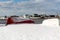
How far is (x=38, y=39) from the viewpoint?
2.33 m

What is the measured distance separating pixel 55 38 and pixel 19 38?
1.79ft

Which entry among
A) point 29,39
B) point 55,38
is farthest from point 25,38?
point 55,38

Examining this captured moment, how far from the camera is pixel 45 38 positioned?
7.84 feet

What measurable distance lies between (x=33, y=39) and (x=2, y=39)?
0.47 m

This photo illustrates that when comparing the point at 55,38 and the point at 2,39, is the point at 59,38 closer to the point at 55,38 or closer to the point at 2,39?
the point at 55,38

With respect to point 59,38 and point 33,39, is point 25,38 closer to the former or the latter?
point 33,39

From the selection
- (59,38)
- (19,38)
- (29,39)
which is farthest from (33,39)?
(59,38)

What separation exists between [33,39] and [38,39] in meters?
0.07

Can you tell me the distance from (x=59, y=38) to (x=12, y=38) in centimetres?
72

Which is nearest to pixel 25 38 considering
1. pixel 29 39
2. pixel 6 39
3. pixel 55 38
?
pixel 29 39

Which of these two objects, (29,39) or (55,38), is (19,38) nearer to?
(29,39)

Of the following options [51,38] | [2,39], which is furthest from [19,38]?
[51,38]

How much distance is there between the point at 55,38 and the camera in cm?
237

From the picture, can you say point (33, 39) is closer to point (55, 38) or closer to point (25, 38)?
point (25, 38)
